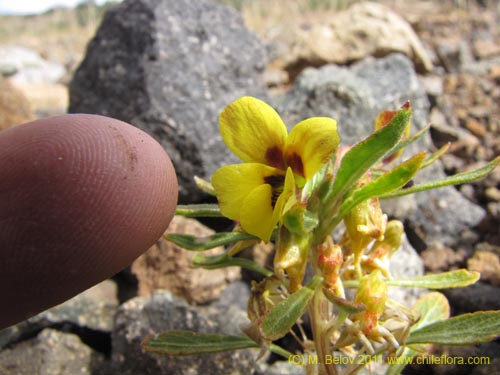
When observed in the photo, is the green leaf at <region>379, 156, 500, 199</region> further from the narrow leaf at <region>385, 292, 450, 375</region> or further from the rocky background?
the rocky background

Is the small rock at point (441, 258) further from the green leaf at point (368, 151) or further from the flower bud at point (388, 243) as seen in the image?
the green leaf at point (368, 151)

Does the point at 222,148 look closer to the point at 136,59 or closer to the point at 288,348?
the point at 136,59

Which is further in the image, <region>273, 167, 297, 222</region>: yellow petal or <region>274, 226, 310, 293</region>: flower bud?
<region>274, 226, 310, 293</region>: flower bud

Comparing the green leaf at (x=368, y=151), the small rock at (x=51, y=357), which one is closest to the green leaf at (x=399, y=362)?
the green leaf at (x=368, y=151)

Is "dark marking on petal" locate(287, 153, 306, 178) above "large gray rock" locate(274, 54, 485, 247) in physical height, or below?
above

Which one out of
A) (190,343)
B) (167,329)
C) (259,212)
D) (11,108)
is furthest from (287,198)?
(11,108)

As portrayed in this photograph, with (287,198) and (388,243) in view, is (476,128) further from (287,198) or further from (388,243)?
(287,198)

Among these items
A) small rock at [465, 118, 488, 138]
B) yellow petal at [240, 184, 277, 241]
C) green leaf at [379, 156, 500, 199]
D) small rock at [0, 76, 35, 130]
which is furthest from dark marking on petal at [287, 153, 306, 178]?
small rock at [0, 76, 35, 130]
